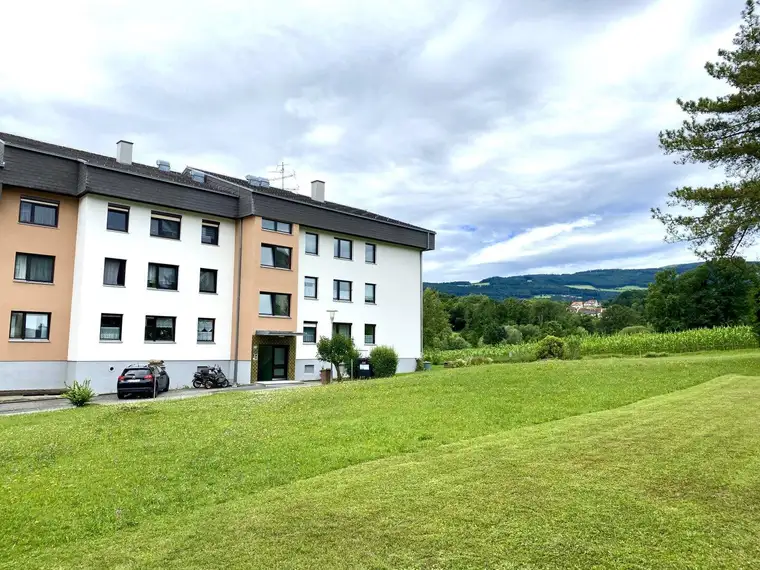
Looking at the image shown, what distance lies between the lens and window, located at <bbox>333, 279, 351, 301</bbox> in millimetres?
35906

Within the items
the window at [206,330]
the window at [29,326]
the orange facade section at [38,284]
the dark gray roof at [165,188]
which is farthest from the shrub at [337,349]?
the window at [29,326]

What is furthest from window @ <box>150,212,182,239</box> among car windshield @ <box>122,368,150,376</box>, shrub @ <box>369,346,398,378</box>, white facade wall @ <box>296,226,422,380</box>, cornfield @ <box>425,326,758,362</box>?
cornfield @ <box>425,326,758,362</box>

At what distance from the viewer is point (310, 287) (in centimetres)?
3450

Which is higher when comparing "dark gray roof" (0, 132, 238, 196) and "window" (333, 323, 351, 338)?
"dark gray roof" (0, 132, 238, 196)

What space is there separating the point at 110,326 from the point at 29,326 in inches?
132

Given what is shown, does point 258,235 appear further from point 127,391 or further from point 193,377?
point 127,391

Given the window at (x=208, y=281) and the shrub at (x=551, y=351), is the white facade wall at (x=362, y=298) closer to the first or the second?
the window at (x=208, y=281)

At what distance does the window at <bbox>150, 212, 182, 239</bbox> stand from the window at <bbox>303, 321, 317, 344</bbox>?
9.13 metres

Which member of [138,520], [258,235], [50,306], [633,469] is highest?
[258,235]

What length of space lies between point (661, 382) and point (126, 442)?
45.8ft

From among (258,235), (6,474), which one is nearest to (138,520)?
(6,474)

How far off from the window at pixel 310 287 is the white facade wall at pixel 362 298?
0.26 metres

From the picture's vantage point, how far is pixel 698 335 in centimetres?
3331

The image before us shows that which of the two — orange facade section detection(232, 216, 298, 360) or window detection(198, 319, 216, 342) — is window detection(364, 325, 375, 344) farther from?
window detection(198, 319, 216, 342)
